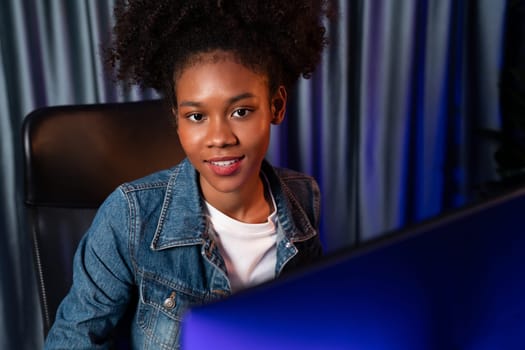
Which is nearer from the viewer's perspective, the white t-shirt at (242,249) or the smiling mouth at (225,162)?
the smiling mouth at (225,162)

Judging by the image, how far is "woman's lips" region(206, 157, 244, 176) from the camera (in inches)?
32.0

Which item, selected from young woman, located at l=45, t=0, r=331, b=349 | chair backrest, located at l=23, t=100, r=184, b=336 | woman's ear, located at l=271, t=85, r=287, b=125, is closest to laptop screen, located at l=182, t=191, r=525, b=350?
young woman, located at l=45, t=0, r=331, b=349

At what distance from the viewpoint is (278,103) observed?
912mm

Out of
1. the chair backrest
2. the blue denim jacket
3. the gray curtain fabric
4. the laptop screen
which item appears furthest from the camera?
the gray curtain fabric

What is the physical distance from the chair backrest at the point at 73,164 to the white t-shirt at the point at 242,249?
284 mm

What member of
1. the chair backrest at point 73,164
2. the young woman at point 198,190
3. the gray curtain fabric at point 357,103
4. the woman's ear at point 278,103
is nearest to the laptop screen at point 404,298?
the young woman at point 198,190

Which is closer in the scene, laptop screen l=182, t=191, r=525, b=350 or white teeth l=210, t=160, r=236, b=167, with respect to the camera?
laptop screen l=182, t=191, r=525, b=350

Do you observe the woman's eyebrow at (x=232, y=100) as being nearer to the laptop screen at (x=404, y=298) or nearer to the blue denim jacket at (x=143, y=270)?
the blue denim jacket at (x=143, y=270)

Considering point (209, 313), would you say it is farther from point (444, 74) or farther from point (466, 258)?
point (444, 74)

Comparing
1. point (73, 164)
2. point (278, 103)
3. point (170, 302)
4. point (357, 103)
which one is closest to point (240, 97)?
point (278, 103)

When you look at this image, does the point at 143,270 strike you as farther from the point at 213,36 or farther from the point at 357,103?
the point at 357,103

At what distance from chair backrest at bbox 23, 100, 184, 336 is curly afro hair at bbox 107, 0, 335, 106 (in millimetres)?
209

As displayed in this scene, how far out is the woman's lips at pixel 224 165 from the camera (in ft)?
2.67

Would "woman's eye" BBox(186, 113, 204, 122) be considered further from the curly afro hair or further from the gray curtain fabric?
the gray curtain fabric
